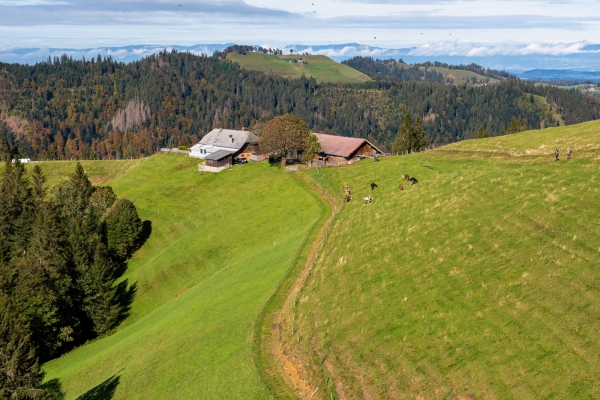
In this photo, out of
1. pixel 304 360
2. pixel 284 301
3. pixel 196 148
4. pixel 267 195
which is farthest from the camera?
pixel 196 148

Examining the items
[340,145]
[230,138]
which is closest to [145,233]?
[340,145]

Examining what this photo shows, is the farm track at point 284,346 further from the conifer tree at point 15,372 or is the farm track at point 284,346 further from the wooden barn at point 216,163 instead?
the wooden barn at point 216,163

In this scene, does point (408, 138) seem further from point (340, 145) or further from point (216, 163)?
point (216, 163)

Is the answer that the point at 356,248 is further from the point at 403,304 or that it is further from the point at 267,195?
the point at 267,195

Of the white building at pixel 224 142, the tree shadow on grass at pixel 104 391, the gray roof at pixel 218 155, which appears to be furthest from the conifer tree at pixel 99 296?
the white building at pixel 224 142

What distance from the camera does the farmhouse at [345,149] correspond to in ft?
329

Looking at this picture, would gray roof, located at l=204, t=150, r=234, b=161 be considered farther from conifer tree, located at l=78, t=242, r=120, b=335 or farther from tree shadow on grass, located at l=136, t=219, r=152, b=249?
conifer tree, located at l=78, t=242, r=120, b=335

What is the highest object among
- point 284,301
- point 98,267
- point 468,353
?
point 468,353

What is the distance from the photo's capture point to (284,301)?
143 ft

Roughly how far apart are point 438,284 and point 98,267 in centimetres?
4985

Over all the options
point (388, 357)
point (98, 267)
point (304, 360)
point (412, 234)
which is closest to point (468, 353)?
point (388, 357)

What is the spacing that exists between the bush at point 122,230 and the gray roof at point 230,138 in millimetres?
42988

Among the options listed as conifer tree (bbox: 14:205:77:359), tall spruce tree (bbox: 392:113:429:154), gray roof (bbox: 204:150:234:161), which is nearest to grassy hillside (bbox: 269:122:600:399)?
conifer tree (bbox: 14:205:77:359)

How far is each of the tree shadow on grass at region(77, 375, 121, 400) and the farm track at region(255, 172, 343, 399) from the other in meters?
13.1
